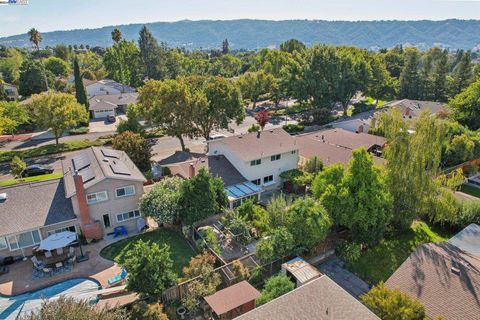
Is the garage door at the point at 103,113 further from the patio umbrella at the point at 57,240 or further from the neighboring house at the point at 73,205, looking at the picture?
the patio umbrella at the point at 57,240

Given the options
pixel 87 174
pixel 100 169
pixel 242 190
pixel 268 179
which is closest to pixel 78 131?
pixel 87 174

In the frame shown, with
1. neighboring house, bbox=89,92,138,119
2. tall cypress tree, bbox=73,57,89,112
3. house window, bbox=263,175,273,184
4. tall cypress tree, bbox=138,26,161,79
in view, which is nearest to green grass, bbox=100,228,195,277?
house window, bbox=263,175,273,184

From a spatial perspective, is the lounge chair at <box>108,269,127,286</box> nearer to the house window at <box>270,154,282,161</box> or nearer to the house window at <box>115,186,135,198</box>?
the house window at <box>115,186,135,198</box>

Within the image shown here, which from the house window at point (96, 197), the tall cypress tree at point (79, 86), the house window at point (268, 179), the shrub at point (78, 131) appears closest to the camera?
the house window at point (96, 197)

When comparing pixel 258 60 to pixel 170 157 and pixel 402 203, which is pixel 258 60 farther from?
pixel 402 203

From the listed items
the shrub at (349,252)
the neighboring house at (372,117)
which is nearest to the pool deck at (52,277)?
the shrub at (349,252)

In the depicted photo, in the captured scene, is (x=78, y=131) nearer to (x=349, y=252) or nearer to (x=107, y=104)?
(x=107, y=104)
